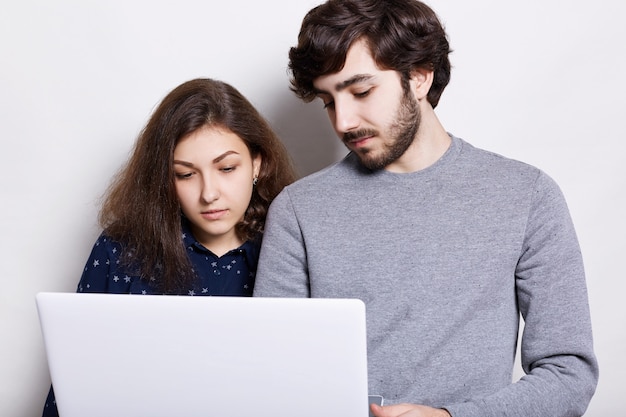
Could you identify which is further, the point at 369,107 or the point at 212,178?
the point at 212,178

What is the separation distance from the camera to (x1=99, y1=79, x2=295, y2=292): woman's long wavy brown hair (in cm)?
194

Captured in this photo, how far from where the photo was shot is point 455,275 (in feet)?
5.64

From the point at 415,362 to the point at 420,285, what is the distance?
6.2 inches

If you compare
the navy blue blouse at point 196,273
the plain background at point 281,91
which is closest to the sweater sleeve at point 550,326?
the plain background at point 281,91

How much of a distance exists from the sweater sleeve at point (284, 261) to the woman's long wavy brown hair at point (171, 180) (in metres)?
0.20

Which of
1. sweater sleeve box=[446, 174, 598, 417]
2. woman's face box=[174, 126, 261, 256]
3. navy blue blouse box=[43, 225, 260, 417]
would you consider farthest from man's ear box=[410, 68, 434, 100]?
navy blue blouse box=[43, 225, 260, 417]

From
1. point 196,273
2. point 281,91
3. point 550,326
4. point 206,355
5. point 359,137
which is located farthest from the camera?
point 281,91

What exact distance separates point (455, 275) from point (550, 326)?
21cm

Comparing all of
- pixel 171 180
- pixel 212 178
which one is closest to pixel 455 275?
pixel 212 178

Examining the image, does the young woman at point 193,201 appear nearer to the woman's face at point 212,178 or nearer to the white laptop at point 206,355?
the woman's face at point 212,178

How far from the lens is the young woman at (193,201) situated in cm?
192

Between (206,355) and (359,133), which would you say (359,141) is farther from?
(206,355)

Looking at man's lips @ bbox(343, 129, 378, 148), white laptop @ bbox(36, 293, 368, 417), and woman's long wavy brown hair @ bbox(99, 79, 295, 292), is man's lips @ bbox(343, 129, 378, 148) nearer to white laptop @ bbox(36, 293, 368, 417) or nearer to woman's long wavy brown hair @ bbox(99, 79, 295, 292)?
woman's long wavy brown hair @ bbox(99, 79, 295, 292)

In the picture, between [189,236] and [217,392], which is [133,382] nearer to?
[217,392]
